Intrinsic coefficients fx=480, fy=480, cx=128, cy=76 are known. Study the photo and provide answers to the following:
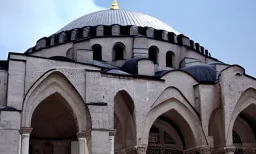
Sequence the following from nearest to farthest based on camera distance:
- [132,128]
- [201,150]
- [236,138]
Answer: [132,128] < [201,150] < [236,138]

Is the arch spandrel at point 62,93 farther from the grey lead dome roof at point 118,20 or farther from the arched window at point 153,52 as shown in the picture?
the grey lead dome roof at point 118,20

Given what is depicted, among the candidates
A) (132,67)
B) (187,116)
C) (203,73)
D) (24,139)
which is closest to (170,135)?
(187,116)

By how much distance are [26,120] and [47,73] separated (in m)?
1.75

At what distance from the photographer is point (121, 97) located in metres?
18.0

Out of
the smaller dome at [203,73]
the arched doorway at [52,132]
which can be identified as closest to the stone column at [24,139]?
the arched doorway at [52,132]

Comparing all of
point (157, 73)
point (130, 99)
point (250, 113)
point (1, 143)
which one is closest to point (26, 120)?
point (1, 143)

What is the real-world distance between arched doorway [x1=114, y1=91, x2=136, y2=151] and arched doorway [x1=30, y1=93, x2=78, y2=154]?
2.23 metres

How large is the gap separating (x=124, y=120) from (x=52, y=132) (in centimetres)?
373

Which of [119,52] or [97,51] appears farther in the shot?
[119,52]

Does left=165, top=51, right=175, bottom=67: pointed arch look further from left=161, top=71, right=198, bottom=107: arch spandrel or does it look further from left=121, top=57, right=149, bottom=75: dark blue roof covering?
left=161, top=71, right=198, bottom=107: arch spandrel

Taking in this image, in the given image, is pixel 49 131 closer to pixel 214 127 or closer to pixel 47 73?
pixel 47 73

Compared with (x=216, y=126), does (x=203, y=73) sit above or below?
above

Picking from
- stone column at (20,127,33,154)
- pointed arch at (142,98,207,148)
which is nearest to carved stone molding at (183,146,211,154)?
pointed arch at (142,98,207,148)

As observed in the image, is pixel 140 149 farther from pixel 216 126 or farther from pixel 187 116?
pixel 216 126
